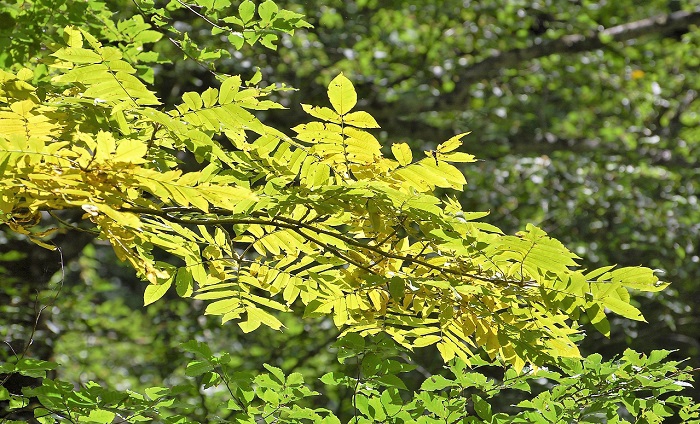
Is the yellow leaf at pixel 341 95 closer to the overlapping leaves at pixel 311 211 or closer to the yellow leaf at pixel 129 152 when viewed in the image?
the overlapping leaves at pixel 311 211

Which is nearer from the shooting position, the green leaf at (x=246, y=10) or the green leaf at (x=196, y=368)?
the green leaf at (x=196, y=368)

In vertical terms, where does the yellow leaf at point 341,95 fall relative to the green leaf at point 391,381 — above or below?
above

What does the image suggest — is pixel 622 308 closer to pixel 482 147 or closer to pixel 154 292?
pixel 154 292

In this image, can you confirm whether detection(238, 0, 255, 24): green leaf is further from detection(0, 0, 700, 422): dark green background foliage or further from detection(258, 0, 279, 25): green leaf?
detection(0, 0, 700, 422): dark green background foliage

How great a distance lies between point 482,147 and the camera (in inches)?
208

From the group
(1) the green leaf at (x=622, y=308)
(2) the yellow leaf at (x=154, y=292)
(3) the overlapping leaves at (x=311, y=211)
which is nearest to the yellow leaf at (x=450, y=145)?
(3) the overlapping leaves at (x=311, y=211)

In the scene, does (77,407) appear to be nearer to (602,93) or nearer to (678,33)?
(678,33)

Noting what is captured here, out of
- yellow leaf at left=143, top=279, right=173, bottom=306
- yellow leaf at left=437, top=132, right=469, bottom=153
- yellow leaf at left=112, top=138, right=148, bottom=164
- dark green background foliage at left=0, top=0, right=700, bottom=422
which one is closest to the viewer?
yellow leaf at left=112, top=138, right=148, bottom=164

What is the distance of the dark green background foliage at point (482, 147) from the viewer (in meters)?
4.65

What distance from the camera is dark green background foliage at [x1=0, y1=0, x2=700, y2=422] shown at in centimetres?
465

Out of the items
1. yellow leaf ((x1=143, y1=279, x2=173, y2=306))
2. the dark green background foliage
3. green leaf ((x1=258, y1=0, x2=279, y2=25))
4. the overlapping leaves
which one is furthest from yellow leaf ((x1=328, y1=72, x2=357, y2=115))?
the dark green background foliage

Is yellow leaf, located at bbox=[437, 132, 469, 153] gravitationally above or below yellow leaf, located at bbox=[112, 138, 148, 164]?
below

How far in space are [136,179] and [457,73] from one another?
4092mm

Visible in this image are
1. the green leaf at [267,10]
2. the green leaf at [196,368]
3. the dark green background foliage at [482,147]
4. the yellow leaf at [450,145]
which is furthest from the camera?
the dark green background foliage at [482,147]
